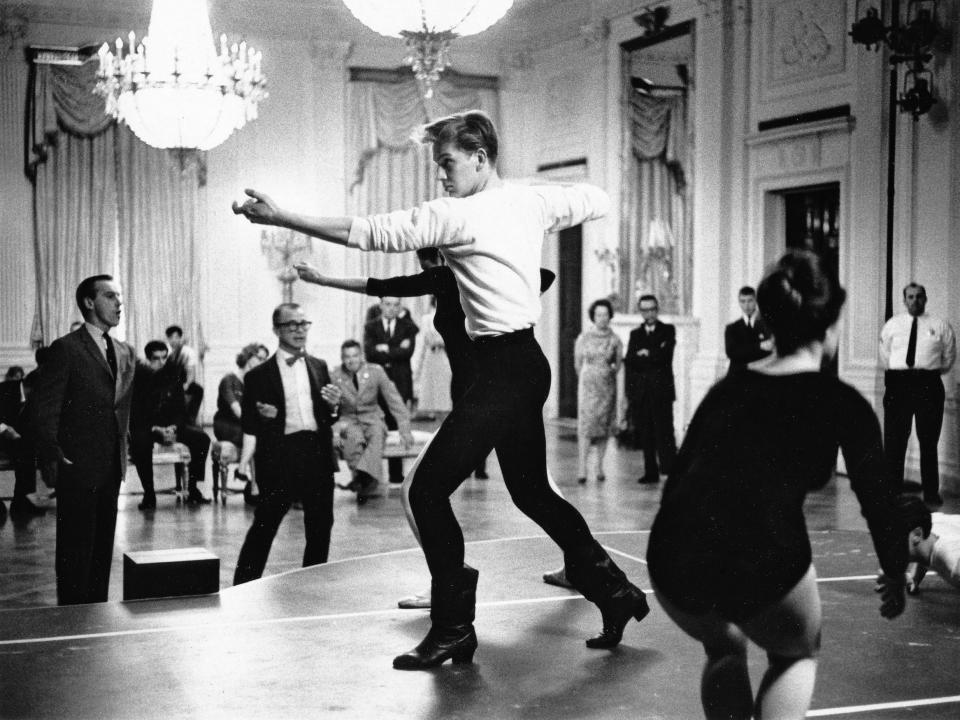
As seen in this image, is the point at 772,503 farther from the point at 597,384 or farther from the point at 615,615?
the point at 597,384

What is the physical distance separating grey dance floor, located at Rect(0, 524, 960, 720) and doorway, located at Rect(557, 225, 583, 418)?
9.81 m

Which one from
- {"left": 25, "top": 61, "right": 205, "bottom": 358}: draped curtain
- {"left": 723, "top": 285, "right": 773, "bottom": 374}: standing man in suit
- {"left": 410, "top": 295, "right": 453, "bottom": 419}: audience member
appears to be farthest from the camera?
{"left": 410, "top": 295, "right": 453, "bottom": 419}: audience member

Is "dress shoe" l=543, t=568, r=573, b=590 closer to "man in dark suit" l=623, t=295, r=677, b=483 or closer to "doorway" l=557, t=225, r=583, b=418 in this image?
"man in dark suit" l=623, t=295, r=677, b=483

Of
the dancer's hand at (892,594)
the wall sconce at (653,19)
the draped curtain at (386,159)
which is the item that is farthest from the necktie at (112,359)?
the draped curtain at (386,159)

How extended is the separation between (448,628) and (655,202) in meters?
9.65

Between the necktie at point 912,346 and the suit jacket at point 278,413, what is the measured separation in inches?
183

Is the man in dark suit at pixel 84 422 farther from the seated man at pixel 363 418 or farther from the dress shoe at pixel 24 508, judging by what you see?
the seated man at pixel 363 418

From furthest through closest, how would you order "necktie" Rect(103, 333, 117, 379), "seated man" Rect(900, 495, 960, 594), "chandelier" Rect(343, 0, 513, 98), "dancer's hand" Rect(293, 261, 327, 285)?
"chandelier" Rect(343, 0, 513, 98) < "necktie" Rect(103, 333, 117, 379) < "seated man" Rect(900, 495, 960, 594) < "dancer's hand" Rect(293, 261, 327, 285)

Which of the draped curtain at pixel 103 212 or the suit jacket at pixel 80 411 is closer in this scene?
the suit jacket at pixel 80 411

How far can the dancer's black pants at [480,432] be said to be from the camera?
11.5 ft

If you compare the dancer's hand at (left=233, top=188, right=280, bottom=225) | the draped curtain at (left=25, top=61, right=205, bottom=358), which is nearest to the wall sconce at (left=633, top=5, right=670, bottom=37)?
the draped curtain at (left=25, top=61, right=205, bottom=358)

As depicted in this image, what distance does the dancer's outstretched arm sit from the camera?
2945 millimetres

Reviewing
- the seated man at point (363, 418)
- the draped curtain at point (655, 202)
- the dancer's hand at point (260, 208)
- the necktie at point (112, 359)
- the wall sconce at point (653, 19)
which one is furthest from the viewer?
A: the draped curtain at point (655, 202)

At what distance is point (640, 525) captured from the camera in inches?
313
